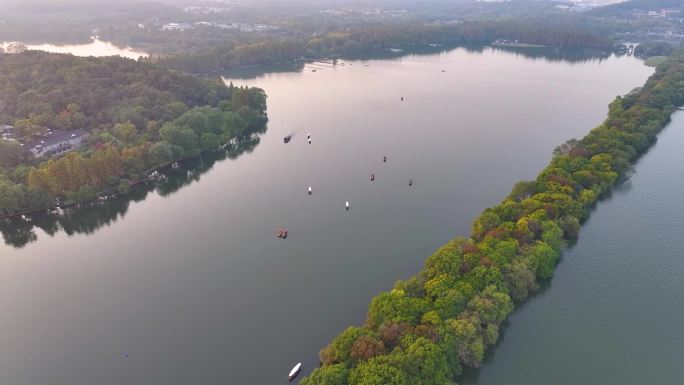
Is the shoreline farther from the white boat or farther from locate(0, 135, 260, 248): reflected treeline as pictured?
the white boat

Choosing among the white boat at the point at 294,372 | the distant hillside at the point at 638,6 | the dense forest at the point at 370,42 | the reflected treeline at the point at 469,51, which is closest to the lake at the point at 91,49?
the dense forest at the point at 370,42

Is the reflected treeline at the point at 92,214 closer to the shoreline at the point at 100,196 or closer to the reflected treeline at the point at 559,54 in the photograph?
the shoreline at the point at 100,196

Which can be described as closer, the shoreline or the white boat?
the white boat

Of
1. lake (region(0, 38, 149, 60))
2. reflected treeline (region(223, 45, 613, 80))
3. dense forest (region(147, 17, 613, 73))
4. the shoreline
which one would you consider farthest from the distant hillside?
the shoreline

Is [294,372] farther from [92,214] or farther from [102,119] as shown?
[102,119]

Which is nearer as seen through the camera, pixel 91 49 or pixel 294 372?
pixel 294 372

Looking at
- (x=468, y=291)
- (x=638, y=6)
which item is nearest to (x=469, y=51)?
(x=468, y=291)

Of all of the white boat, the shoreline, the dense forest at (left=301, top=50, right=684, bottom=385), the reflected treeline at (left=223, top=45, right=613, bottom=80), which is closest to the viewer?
the dense forest at (left=301, top=50, right=684, bottom=385)

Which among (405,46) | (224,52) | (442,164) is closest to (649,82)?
(442,164)
